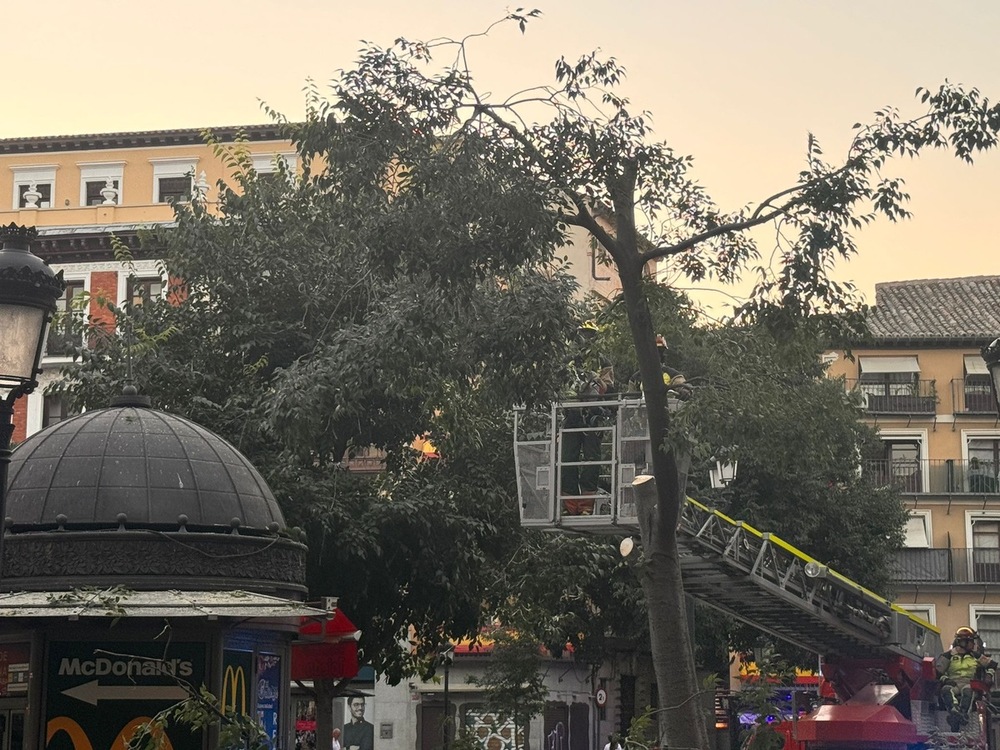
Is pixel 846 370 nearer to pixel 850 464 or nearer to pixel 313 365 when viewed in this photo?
pixel 850 464

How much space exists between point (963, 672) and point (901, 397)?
122ft

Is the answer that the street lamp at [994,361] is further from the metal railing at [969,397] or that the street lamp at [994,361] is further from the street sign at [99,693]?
the metal railing at [969,397]

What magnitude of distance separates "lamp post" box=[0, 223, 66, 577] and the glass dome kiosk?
1115 cm

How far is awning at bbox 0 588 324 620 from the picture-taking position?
12.3 metres

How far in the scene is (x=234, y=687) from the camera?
1377 cm

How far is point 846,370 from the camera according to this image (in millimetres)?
60719

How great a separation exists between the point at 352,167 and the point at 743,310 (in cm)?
393

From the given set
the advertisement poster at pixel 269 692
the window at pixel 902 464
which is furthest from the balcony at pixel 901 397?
the advertisement poster at pixel 269 692

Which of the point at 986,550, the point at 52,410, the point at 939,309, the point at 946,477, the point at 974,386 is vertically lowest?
the point at 986,550

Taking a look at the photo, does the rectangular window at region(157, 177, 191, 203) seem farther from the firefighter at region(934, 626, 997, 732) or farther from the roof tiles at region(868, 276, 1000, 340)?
the firefighter at region(934, 626, 997, 732)

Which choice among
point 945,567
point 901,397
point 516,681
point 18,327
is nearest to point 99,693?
point 18,327

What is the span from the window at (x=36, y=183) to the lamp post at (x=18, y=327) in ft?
146

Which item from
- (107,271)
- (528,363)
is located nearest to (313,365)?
(528,363)

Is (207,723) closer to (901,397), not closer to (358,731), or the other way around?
(358,731)
